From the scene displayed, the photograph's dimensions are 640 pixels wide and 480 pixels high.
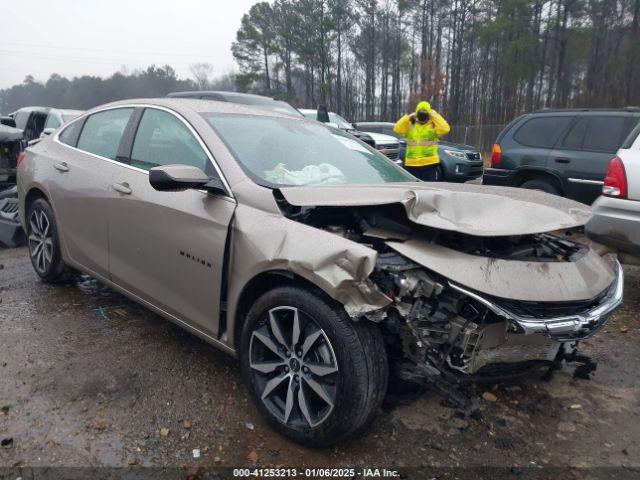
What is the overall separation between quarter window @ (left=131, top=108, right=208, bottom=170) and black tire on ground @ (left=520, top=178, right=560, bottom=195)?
5643mm

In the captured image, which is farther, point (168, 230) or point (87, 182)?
point (87, 182)

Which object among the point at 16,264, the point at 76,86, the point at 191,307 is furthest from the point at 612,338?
the point at 76,86

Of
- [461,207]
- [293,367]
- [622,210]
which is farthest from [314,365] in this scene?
[622,210]

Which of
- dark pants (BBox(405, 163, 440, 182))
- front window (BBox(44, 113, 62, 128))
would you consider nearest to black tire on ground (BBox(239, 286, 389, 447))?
dark pants (BBox(405, 163, 440, 182))

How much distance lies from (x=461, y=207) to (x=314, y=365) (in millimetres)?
1039

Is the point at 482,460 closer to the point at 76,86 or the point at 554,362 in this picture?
the point at 554,362

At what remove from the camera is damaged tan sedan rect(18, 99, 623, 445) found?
7.18 ft

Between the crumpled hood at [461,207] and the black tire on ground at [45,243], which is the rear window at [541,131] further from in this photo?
the black tire on ground at [45,243]

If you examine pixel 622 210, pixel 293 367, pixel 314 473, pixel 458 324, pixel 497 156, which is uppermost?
pixel 497 156

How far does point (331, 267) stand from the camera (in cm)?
220

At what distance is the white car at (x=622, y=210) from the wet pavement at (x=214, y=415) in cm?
78

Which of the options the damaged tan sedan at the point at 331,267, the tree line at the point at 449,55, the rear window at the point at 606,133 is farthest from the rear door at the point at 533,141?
the tree line at the point at 449,55

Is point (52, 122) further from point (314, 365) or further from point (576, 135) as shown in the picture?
point (314, 365)

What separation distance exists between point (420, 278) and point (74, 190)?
9.52 feet
